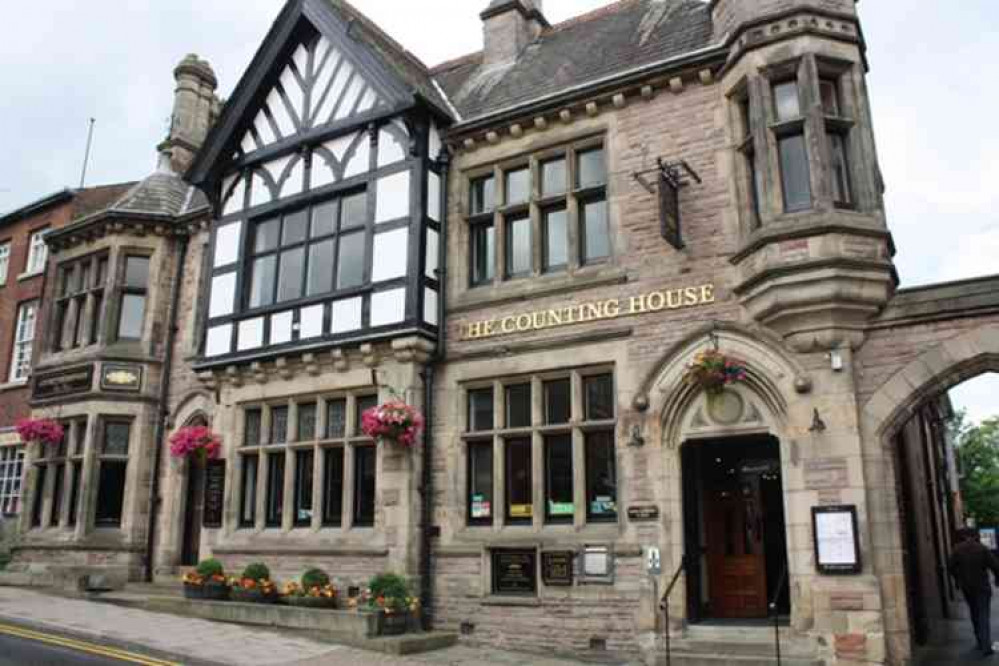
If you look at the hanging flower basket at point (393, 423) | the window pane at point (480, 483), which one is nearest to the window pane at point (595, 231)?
the window pane at point (480, 483)

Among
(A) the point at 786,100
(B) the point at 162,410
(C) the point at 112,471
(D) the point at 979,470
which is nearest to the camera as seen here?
(A) the point at 786,100

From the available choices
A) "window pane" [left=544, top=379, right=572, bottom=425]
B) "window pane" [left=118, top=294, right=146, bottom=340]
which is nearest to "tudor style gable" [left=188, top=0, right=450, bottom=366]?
"window pane" [left=544, top=379, right=572, bottom=425]

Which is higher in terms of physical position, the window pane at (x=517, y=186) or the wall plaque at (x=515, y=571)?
the window pane at (x=517, y=186)

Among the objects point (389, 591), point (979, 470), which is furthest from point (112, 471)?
point (979, 470)

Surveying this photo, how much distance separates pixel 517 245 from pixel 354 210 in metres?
3.21

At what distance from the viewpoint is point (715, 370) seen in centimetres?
1100

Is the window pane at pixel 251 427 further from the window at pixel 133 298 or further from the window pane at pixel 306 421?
the window at pixel 133 298

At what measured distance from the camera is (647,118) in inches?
510

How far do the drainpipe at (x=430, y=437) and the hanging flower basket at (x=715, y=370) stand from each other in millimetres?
4528

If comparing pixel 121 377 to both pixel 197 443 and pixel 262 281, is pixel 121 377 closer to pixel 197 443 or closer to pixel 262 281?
pixel 197 443

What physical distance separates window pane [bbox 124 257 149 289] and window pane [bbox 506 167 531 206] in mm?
9687

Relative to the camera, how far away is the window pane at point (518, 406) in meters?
13.3

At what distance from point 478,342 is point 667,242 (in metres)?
3.60

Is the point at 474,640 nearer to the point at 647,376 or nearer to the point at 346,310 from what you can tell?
the point at 647,376
